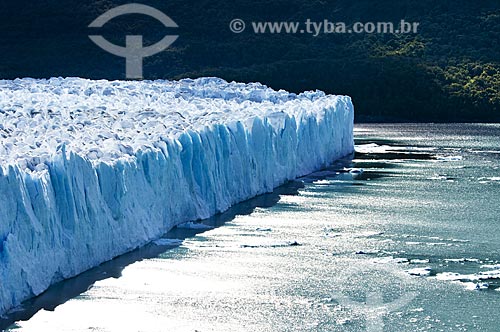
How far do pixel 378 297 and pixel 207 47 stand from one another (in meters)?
38.1

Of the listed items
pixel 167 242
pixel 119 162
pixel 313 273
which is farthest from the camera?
pixel 167 242

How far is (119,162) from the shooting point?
11.6 m

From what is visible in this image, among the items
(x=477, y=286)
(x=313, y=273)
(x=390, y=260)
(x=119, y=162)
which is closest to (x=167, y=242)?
(x=119, y=162)

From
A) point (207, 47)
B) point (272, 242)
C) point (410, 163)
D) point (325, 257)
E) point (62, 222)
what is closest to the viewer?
point (62, 222)

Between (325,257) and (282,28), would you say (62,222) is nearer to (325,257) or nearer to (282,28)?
(325,257)

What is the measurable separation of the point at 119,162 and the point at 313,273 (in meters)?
2.27

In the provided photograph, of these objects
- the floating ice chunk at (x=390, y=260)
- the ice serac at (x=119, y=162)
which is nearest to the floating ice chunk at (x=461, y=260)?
the floating ice chunk at (x=390, y=260)

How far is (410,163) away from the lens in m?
22.2

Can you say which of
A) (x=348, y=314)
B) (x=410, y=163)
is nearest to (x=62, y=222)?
(x=348, y=314)

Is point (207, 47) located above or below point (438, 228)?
above

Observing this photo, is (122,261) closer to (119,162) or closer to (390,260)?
(119,162)

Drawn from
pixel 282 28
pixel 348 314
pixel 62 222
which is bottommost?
pixel 348 314

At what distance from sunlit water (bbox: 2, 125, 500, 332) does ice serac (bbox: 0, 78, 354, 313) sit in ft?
0.99

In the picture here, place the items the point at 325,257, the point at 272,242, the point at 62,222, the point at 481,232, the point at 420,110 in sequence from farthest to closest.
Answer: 1. the point at 420,110
2. the point at 481,232
3. the point at 272,242
4. the point at 325,257
5. the point at 62,222
